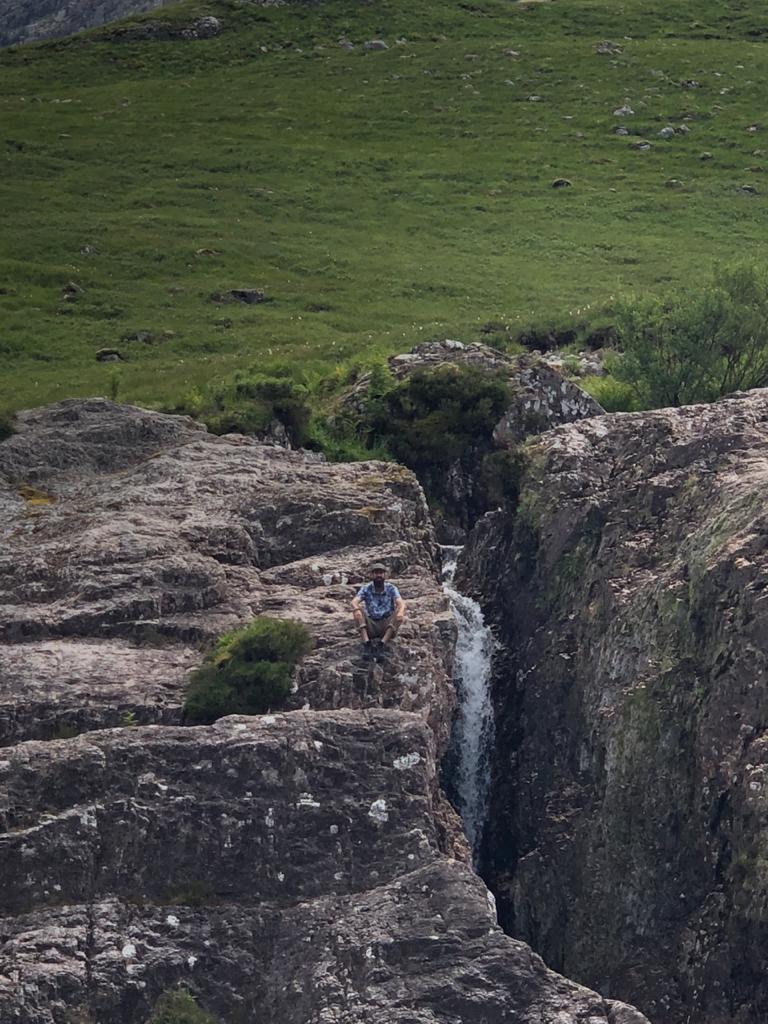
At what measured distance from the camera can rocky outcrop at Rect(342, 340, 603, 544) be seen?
158ft

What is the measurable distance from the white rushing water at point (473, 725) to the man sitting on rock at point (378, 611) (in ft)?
16.2

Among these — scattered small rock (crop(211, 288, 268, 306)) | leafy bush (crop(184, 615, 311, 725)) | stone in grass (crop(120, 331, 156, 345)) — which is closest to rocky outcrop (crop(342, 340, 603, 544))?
leafy bush (crop(184, 615, 311, 725))

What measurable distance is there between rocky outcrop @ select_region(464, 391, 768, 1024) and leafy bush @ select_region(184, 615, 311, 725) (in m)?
6.54

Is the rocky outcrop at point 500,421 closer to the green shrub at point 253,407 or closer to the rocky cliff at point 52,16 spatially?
the green shrub at point 253,407

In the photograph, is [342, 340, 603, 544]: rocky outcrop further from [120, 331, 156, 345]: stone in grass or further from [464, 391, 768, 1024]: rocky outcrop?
[120, 331, 156, 345]: stone in grass

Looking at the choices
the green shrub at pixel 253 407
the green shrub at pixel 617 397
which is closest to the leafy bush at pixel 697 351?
the green shrub at pixel 617 397

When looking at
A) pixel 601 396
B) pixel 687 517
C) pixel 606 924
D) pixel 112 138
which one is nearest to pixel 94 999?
pixel 606 924

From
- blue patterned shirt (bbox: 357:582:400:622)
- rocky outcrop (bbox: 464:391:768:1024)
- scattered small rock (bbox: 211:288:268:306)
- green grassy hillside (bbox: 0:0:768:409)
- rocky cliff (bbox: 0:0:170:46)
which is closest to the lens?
rocky outcrop (bbox: 464:391:768:1024)

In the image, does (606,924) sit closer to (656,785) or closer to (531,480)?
(656,785)

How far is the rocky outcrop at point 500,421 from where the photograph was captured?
48031mm

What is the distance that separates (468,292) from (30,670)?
1733 inches

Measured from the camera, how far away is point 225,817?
28.7 meters

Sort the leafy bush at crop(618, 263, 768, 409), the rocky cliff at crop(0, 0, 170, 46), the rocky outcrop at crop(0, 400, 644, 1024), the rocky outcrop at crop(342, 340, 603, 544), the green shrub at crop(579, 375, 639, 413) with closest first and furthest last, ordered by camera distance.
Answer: the rocky outcrop at crop(0, 400, 644, 1024), the rocky outcrop at crop(342, 340, 603, 544), the leafy bush at crop(618, 263, 768, 409), the green shrub at crop(579, 375, 639, 413), the rocky cliff at crop(0, 0, 170, 46)

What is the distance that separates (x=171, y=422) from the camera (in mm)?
46438
